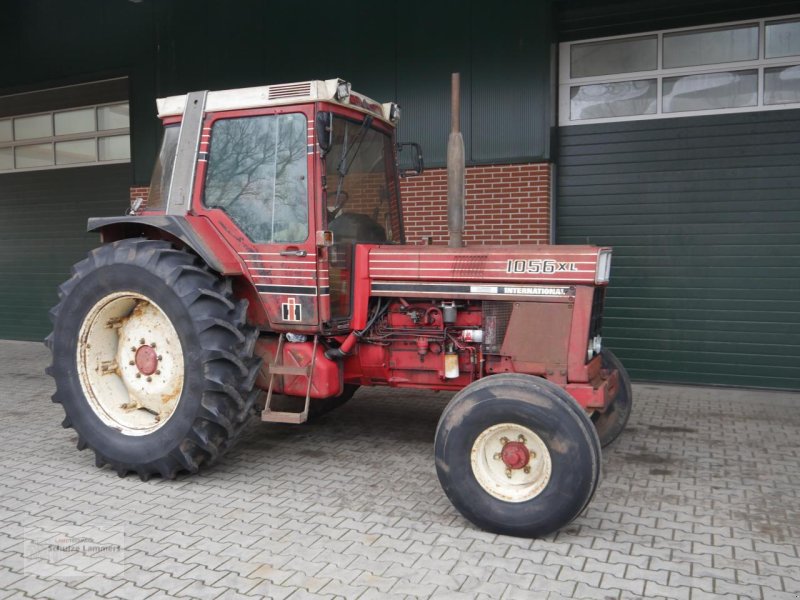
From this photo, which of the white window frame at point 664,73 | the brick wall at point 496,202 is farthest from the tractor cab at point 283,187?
the white window frame at point 664,73

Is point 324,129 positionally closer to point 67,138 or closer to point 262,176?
point 262,176

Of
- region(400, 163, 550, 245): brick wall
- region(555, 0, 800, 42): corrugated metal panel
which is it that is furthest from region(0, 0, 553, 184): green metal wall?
region(555, 0, 800, 42): corrugated metal panel

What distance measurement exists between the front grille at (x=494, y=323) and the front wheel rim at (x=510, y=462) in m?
0.88

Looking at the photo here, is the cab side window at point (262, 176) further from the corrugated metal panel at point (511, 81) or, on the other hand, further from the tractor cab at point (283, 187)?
the corrugated metal panel at point (511, 81)

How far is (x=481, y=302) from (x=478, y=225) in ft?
11.8

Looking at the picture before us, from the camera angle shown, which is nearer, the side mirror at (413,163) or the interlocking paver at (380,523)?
the interlocking paver at (380,523)

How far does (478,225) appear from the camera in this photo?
26.9ft

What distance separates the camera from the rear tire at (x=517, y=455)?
Answer: 3.66m

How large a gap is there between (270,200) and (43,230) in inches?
329

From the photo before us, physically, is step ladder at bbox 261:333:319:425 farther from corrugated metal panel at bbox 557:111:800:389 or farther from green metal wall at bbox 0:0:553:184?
corrugated metal panel at bbox 557:111:800:389

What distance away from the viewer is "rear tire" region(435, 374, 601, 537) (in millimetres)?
3664

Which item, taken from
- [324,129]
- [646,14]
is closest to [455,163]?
[324,129]

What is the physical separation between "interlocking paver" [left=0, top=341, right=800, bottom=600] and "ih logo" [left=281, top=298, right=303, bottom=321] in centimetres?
111

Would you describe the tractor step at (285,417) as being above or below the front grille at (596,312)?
below
